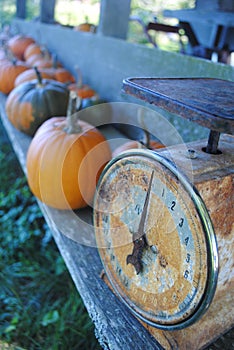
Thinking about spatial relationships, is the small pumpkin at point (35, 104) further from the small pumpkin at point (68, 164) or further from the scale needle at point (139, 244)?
the scale needle at point (139, 244)

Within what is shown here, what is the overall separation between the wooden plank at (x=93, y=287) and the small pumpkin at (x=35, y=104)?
0.68 metres

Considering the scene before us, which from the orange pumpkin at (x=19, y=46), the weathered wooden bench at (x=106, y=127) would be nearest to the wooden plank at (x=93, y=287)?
the weathered wooden bench at (x=106, y=127)

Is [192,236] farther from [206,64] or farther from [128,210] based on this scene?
[206,64]

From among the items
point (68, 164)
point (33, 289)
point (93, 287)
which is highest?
point (68, 164)

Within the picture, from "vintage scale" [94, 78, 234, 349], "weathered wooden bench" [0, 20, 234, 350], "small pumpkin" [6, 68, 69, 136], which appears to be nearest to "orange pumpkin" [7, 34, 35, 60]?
"weathered wooden bench" [0, 20, 234, 350]

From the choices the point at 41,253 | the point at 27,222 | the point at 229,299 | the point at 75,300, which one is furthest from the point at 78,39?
the point at 229,299

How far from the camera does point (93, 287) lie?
1.07 metres

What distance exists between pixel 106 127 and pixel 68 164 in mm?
1062

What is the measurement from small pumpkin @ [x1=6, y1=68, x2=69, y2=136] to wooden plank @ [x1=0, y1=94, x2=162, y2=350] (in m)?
0.68

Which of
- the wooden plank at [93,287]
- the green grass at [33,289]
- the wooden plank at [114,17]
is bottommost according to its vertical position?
the green grass at [33,289]

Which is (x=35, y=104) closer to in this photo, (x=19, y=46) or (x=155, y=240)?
(x=155, y=240)

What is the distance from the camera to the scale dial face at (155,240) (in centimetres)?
67

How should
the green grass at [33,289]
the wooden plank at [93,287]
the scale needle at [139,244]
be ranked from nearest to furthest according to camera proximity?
the scale needle at [139,244]
the wooden plank at [93,287]
the green grass at [33,289]

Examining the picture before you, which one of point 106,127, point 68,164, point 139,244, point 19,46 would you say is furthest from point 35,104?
point 19,46
